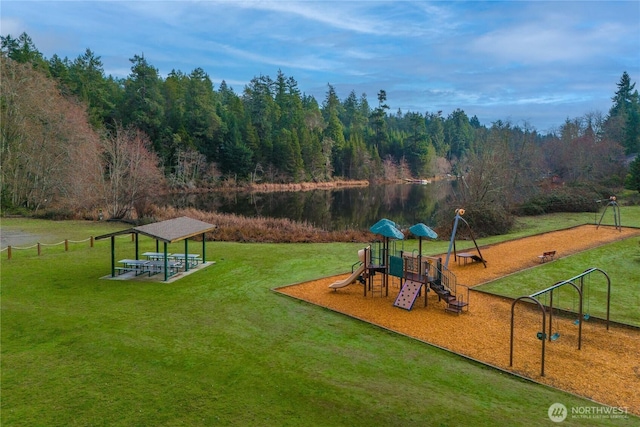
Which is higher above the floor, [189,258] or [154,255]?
[154,255]

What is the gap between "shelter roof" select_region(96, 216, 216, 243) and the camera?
48.5 ft

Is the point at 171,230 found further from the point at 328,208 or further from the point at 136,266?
the point at 328,208

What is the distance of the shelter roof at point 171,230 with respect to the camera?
48.5 feet

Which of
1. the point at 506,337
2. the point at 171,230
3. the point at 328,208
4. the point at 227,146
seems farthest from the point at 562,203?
the point at 227,146

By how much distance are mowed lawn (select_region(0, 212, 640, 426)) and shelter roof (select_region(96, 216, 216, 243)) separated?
1.74m

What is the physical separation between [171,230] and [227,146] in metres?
60.7

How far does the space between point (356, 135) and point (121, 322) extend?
289 ft

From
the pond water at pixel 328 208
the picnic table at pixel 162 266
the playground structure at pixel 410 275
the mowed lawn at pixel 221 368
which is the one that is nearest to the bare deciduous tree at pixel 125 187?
the pond water at pixel 328 208

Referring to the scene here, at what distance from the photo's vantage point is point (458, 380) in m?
8.30

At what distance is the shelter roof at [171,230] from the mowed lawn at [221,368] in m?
1.74

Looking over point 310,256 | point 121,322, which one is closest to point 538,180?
point 310,256

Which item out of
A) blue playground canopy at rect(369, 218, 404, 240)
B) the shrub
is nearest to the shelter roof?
blue playground canopy at rect(369, 218, 404, 240)

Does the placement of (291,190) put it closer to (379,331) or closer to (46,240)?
(46,240)

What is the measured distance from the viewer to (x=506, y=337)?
1060 centimetres
